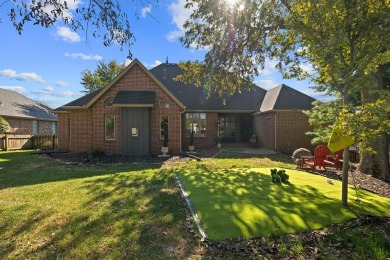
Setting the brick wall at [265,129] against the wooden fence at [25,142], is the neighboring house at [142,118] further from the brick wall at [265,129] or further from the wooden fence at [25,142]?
the wooden fence at [25,142]

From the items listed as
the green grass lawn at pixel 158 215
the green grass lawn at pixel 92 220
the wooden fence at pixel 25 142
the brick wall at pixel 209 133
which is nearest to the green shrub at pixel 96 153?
the green grass lawn at pixel 158 215

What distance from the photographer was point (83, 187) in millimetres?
8219

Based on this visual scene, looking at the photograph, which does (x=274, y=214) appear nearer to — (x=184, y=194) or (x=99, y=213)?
(x=184, y=194)

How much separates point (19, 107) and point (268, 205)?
1213 inches

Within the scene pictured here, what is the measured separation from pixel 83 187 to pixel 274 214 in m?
6.16

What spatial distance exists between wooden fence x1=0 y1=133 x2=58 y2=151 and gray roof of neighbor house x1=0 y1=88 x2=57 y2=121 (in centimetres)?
298

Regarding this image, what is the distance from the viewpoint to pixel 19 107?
90.6 ft

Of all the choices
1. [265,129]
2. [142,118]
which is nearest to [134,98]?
[142,118]

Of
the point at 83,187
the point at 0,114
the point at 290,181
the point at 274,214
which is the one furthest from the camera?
the point at 0,114

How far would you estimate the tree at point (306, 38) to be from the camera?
19.6 ft

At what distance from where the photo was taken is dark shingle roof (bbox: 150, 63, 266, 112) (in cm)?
2306

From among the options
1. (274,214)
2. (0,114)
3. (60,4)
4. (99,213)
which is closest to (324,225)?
(274,214)

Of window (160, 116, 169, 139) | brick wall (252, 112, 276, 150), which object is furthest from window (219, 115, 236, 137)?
window (160, 116, 169, 139)

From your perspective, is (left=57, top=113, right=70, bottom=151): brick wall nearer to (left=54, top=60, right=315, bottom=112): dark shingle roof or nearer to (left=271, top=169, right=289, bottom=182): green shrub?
(left=54, top=60, right=315, bottom=112): dark shingle roof
